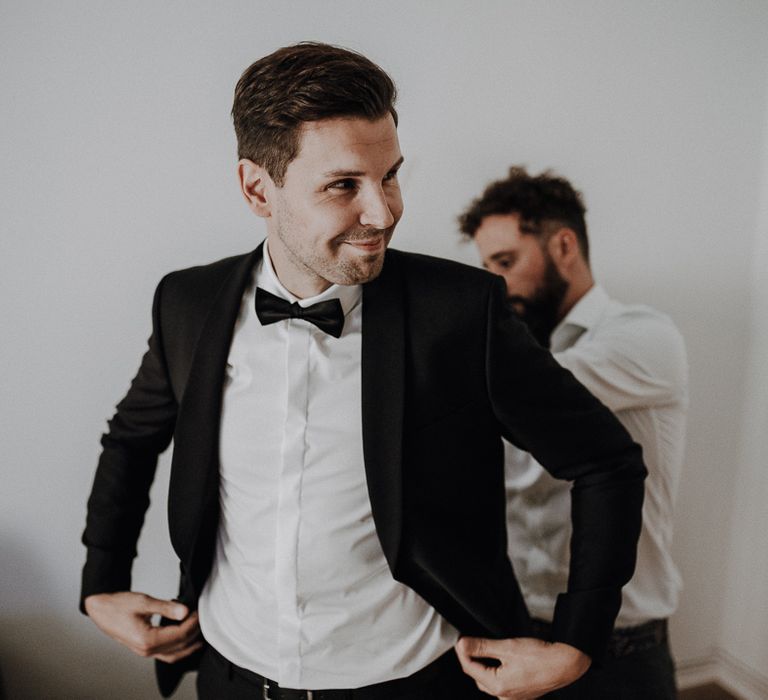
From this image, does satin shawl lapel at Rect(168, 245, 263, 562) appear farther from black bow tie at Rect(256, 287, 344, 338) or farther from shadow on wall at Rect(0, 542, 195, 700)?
shadow on wall at Rect(0, 542, 195, 700)

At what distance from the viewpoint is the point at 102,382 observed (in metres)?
1.67

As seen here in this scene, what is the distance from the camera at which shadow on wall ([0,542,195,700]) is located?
1703 millimetres

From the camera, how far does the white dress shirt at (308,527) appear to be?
113 cm

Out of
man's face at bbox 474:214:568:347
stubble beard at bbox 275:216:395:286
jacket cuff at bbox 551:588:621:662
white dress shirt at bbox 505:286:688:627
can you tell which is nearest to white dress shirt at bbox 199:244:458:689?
stubble beard at bbox 275:216:395:286

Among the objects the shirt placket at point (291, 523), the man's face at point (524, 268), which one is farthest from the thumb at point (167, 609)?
the man's face at point (524, 268)

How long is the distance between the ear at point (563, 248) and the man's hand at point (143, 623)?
1230 mm

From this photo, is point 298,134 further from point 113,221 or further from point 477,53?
point 477,53

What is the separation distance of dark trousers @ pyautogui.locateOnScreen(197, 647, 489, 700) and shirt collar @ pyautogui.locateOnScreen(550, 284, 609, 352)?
90cm

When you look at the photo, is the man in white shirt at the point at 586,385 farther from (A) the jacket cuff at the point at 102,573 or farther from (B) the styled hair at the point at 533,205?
(A) the jacket cuff at the point at 102,573

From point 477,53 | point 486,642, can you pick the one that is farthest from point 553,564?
point 477,53

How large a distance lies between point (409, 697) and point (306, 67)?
1.07m

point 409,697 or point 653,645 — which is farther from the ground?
point 409,697

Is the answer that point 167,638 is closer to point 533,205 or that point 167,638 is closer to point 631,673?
point 631,673

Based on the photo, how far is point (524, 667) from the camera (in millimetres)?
1112
